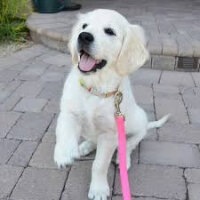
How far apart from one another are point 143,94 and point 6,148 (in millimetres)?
1750

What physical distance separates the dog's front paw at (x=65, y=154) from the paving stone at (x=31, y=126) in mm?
1118

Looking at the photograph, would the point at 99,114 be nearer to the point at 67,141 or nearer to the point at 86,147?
the point at 67,141

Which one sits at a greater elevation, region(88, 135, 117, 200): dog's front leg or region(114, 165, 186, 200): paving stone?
region(88, 135, 117, 200): dog's front leg

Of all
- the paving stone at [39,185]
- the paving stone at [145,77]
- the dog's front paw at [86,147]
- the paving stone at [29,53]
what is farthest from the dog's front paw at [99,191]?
the paving stone at [29,53]

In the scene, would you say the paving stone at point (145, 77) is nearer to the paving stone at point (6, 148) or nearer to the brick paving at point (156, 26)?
the brick paving at point (156, 26)

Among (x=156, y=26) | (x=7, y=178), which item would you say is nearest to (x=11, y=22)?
(x=156, y=26)

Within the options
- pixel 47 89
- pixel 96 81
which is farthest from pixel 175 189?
pixel 47 89

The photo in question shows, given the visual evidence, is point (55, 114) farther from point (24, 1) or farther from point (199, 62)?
point (24, 1)

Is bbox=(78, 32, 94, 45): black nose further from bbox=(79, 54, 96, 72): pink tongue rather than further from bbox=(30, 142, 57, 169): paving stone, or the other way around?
bbox=(30, 142, 57, 169): paving stone

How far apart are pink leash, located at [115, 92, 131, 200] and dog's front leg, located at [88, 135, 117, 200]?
221 mm

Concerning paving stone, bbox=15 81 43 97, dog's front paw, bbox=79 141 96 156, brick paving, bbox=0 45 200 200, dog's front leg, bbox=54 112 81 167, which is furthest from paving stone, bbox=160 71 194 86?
dog's front leg, bbox=54 112 81 167

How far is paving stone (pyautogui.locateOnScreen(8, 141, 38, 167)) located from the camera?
296 cm

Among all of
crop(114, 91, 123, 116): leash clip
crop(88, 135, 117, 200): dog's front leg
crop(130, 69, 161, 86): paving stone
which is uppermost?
crop(114, 91, 123, 116): leash clip

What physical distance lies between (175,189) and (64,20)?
4415 mm
